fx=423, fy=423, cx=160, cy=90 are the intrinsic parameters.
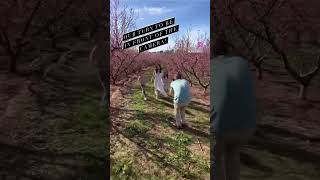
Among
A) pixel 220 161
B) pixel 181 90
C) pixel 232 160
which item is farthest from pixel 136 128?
pixel 232 160

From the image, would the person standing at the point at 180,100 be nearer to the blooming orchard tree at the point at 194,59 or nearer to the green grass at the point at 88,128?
the blooming orchard tree at the point at 194,59

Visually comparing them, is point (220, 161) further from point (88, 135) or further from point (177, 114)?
point (88, 135)

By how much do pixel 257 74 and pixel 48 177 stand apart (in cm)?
238

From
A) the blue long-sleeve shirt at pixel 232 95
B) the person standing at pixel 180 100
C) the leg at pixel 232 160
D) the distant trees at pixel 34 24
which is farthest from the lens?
the person standing at pixel 180 100

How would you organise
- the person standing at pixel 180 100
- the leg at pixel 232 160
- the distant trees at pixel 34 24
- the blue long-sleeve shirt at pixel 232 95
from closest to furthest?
1. the blue long-sleeve shirt at pixel 232 95
2. the leg at pixel 232 160
3. the distant trees at pixel 34 24
4. the person standing at pixel 180 100

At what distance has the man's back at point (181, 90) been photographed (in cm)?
442

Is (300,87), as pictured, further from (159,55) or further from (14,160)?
(14,160)

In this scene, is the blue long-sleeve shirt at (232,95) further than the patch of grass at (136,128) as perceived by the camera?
No

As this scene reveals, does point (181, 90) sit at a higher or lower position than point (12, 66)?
lower

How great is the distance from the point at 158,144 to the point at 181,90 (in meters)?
0.61

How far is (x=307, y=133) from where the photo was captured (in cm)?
435

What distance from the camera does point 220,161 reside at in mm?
4273

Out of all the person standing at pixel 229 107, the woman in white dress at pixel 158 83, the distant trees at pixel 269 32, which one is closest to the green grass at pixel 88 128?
the woman in white dress at pixel 158 83

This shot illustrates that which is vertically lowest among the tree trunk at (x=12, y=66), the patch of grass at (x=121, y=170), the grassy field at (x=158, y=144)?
the patch of grass at (x=121, y=170)
